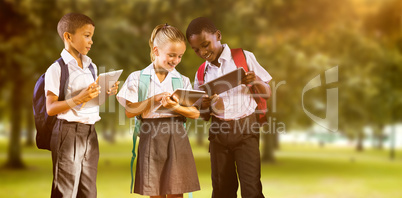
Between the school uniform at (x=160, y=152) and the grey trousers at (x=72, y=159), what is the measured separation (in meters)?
0.42

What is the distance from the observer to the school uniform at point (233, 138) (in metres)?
4.00

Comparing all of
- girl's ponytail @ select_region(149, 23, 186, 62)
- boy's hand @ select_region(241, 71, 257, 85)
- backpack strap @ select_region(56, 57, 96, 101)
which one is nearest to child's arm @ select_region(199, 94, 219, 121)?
boy's hand @ select_region(241, 71, 257, 85)

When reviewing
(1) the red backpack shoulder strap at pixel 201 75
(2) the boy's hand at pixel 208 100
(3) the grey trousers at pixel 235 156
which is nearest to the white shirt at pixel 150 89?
(2) the boy's hand at pixel 208 100

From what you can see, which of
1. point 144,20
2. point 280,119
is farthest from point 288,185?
point 144,20

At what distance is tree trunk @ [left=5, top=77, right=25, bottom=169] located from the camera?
12102 millimetres

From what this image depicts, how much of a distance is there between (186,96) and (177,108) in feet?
0.45

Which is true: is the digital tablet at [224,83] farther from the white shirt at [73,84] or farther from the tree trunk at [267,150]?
the tree trunk at [267,150]

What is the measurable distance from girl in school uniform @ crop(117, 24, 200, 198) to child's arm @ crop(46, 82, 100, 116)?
Result: 0.27m

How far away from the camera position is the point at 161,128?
367cm

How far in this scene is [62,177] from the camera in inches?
140

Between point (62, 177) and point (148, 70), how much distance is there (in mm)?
1173

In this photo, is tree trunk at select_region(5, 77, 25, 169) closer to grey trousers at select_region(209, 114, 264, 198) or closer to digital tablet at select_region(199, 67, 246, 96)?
grey trousers at select_region(209, 114, 264, 198)

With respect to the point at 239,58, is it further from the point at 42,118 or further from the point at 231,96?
the point at 42,118

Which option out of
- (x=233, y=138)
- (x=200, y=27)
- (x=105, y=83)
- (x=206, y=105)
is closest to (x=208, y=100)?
(x=206, y=105)
